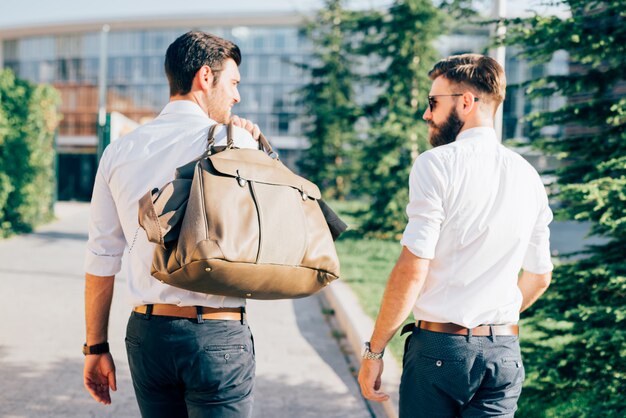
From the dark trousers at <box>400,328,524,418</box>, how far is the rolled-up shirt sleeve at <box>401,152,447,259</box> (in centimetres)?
33

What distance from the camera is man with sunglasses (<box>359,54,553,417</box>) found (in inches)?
90.1

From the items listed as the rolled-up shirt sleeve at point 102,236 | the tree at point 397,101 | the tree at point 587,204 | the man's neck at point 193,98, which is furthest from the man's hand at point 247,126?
the tree at point 397,101

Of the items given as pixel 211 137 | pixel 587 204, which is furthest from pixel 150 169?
pixel 587 204

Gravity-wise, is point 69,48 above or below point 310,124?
above

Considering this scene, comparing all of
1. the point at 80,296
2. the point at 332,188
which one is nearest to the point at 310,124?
the point at 332,188

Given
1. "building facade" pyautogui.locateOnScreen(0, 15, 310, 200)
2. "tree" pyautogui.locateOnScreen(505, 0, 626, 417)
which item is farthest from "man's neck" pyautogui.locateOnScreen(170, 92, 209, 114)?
"building facade" pyautogui.locateOnScreen(0, 15, 310, 200)

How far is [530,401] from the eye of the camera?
497 cm

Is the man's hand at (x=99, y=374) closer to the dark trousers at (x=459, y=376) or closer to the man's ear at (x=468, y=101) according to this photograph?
the dark trousers at (x=459, y=376)

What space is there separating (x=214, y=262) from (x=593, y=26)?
3652mm

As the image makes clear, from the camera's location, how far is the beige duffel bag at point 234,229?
201 centimetres

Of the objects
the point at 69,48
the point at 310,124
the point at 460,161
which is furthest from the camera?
the point at 69,48

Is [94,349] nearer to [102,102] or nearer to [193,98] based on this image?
[193,98]

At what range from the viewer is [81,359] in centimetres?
596

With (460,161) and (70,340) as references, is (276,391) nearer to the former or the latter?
(70,340)
